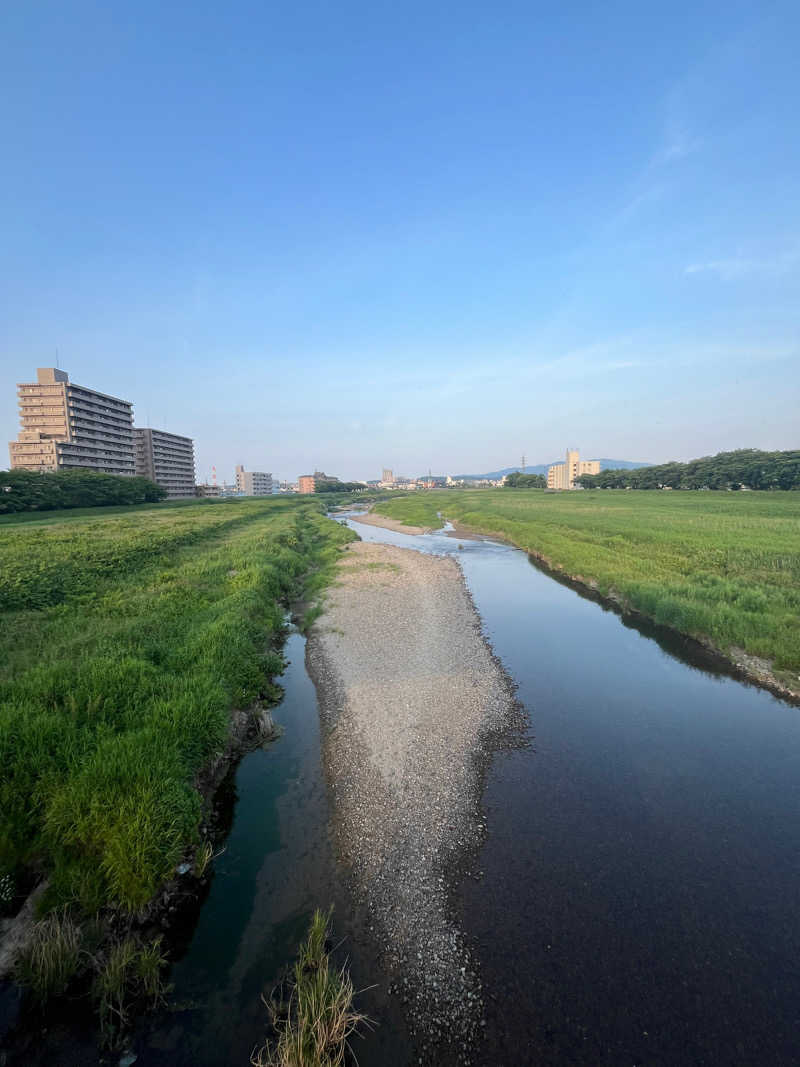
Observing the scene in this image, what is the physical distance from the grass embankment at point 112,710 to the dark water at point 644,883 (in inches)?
185

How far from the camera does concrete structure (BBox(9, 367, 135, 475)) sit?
7738cm

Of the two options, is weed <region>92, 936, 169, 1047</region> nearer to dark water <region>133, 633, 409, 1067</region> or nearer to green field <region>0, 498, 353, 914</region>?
dark water <region>133, 633, 409, 1067</region>

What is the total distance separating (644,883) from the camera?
6473 mm

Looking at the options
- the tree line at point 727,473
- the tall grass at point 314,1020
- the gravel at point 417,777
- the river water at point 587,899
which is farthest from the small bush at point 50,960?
the tree line at point 727,473

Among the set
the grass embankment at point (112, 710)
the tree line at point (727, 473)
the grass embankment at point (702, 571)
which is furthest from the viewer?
the tree line at point (727, 473)

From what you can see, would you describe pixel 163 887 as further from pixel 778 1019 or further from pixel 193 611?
pixel 193 611

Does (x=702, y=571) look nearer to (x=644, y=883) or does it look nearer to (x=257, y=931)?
(x=644, y=883)

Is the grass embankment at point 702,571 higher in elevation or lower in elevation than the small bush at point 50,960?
higher

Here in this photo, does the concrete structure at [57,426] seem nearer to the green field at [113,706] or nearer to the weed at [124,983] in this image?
the green field at [113,706]

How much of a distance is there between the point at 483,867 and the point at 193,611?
12.3 m

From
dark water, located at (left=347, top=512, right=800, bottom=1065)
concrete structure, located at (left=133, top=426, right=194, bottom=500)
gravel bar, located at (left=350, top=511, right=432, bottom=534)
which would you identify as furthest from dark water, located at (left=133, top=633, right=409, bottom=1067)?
concrete structure, located at (left=133, top=426, right=194, bottom=500)

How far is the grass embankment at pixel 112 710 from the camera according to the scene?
5707mm

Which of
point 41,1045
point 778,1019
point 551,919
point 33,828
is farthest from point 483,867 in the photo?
point 33,828

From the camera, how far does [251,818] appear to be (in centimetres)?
786
